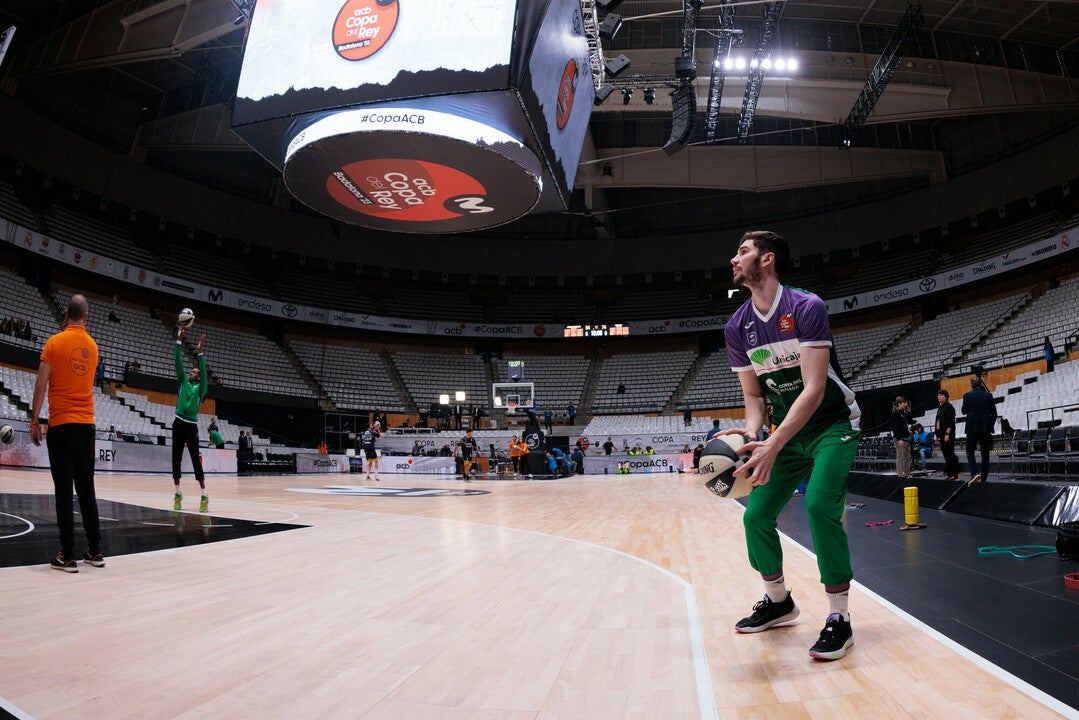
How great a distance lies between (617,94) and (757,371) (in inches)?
912

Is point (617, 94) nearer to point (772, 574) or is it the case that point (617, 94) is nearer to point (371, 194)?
point (371, 194)

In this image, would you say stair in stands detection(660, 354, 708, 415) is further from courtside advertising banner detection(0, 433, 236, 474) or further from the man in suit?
the man in suit

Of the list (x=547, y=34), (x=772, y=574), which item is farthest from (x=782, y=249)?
(x=547, y=34)

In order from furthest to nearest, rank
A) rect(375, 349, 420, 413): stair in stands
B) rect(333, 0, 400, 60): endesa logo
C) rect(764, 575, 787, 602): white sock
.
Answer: rect(375, 349, 420, 413): stair in stands, rect(333, 0, 400, 60): endesa logo, rect(764, 575, 787, 602): white sock

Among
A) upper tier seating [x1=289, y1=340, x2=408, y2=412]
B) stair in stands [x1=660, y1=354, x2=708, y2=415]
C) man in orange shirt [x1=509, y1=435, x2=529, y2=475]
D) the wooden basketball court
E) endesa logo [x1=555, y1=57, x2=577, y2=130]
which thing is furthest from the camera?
stair in stands [x1=660, y1=354, x2=708, y2=415]

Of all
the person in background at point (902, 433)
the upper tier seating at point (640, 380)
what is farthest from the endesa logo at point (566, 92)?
the upper tier seating at point (640, 380)

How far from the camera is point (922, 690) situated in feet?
7.34

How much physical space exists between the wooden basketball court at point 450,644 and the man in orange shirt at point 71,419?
38cm

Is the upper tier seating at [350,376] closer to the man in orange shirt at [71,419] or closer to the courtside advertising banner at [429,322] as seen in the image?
the courtside advertising banner at [429,322]

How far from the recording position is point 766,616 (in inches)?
119

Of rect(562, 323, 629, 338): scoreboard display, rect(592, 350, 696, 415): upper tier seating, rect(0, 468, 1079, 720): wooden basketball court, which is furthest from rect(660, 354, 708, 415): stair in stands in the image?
rect(0, 468, 1079, 720): wooden basketball court

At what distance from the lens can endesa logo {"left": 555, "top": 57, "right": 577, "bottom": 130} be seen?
1328 cm

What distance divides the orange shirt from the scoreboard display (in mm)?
34391

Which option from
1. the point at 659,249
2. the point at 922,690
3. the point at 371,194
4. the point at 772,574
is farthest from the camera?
the point at 659,249
